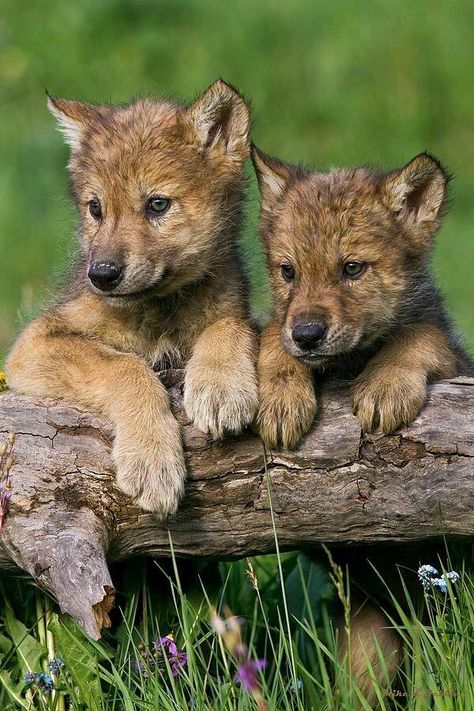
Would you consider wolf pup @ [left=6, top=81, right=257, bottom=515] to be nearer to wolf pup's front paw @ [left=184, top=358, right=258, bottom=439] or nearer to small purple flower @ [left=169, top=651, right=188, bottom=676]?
wolf pup's front paw @ [left=184, top=358, right=258, bottom=439]

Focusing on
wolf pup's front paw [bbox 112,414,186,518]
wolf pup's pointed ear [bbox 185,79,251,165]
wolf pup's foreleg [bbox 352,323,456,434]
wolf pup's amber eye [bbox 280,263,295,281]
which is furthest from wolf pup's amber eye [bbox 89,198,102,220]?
wolf pup's foreleg [bbox 352,323,456,434]

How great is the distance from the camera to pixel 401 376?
4309 mm

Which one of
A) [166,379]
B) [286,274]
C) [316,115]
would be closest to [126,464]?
[166,379]

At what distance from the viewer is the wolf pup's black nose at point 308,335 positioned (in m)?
4.35

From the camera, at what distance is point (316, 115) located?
39.2ft

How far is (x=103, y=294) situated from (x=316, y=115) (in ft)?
25.5

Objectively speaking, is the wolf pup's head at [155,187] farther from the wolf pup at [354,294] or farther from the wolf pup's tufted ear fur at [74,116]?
the wolf pup at [354,294]

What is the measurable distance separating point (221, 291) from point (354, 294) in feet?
2.12

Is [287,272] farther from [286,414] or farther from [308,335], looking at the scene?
[286,414]

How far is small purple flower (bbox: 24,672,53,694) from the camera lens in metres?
3.76

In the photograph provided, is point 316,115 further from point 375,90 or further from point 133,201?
point 133,201

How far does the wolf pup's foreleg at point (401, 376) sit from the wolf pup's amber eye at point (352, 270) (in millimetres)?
307

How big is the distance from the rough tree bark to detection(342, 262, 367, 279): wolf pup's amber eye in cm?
61

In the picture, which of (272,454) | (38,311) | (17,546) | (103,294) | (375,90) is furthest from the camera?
(375,90)
